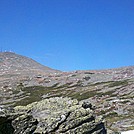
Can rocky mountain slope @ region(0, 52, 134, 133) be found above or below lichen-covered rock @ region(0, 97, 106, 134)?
above

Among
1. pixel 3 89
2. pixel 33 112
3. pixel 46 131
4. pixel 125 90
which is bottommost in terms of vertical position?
pixel 46 131

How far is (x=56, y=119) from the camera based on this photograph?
56.9 feet

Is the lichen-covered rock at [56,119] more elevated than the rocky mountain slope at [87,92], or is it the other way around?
the rocky mountain slope at [87,92]

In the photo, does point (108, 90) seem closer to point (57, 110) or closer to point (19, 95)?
point (19, 95)

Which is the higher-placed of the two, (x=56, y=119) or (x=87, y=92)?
(x=87, y=92)

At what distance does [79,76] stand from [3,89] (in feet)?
116

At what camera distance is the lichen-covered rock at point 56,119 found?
51.5 ft

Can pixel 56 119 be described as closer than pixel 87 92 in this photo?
Yes

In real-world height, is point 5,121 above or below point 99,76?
below

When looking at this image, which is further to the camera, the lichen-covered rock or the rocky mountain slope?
the rocky mountain slope

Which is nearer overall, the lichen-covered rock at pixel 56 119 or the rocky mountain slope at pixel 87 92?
the lichen-covered rock at pixel 56 119

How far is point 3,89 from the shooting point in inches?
4823

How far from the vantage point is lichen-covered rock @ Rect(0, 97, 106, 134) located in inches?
618

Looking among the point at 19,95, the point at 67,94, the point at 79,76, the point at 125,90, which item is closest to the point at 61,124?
the point at 125,90
